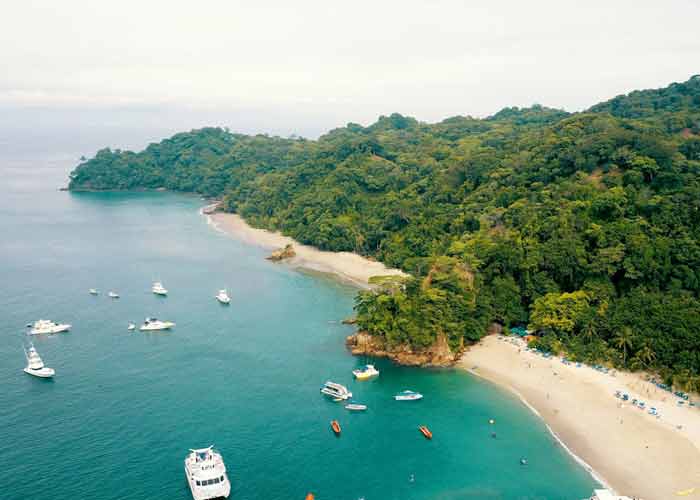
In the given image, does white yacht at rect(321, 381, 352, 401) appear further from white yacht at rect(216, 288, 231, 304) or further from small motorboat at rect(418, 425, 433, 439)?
white yacht at rect(216, 288, 231, 304)

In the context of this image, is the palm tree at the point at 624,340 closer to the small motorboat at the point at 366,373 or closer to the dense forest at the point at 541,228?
the dense forest at the point at 541,228

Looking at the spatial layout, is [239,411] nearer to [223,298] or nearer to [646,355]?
[223,298]

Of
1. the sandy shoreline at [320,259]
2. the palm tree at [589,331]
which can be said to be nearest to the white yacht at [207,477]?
the palm tree at [589,331]

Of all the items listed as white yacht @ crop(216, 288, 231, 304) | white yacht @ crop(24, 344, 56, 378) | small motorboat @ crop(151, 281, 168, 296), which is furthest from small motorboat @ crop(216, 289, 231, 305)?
white yacht @ crop(24, 344, 56, 378)

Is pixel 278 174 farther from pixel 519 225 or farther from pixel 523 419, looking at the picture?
pixel 523 419

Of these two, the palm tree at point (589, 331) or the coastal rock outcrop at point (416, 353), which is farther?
the coastal rock outcrop at point (416, 353)

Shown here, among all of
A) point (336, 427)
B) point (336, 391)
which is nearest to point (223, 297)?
point (336, 391)
